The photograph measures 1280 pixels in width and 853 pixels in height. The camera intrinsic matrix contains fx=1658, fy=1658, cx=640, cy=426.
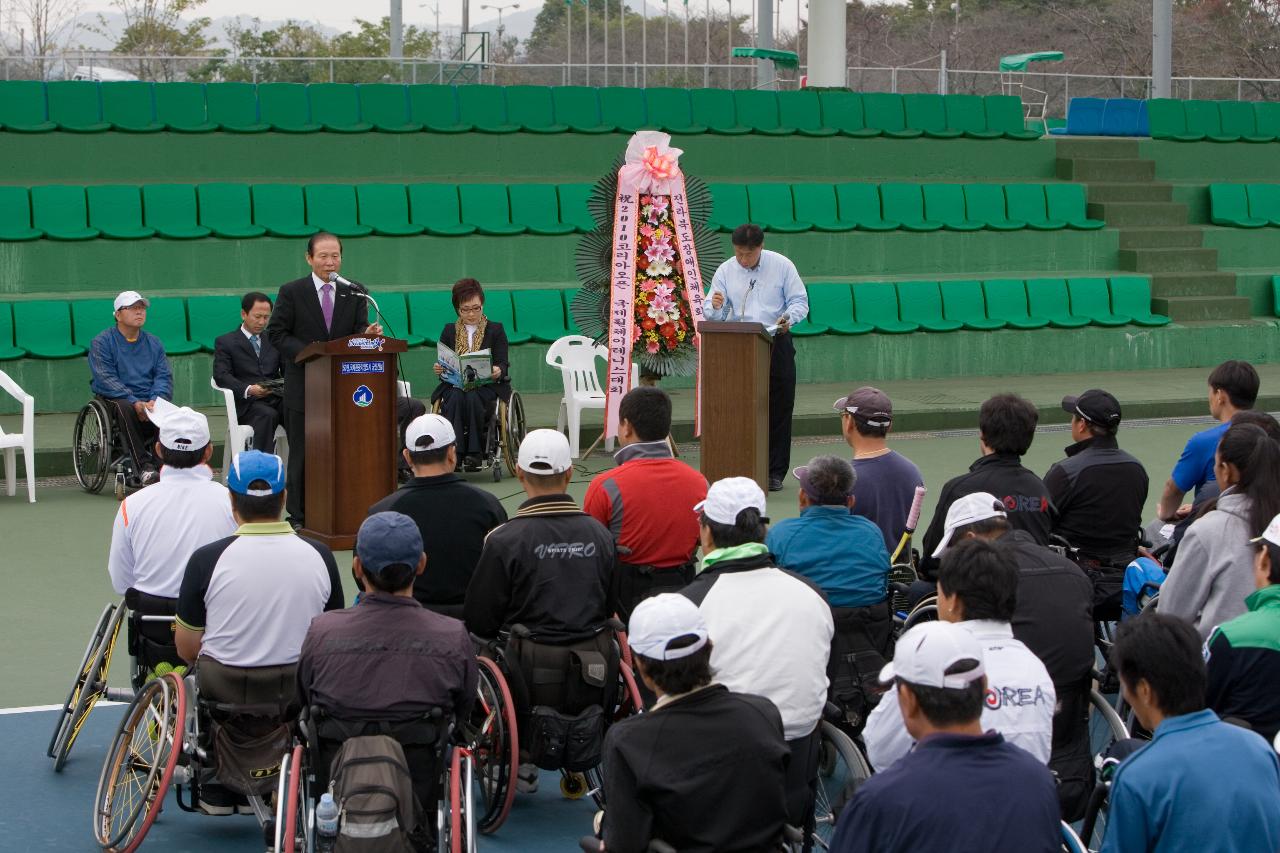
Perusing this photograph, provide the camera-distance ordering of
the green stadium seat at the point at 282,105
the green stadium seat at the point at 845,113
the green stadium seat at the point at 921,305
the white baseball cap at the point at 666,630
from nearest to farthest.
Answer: the white baseball cap at the point at 666,630 → the green stadium seat at the point at 921,305 → the green stadium seat at the point at 282,105 → the green stadium seat at the point at 845,113

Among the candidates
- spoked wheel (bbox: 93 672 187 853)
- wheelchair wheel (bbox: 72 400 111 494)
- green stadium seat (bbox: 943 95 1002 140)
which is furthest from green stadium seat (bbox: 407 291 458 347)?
spoked wheel (bbox: 93 672 187 853)

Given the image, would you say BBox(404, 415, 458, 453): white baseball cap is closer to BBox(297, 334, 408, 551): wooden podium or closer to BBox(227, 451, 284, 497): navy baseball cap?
BBox(227, 451, 284, 497): navy baseball cap

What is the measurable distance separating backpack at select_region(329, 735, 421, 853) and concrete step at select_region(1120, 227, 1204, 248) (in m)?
15.1

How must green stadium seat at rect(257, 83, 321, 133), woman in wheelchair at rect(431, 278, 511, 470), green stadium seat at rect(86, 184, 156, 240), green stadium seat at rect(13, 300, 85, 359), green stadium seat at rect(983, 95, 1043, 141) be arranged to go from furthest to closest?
1. green stadium seat at rect(983, 95, 1043, 141)
2. green stadium seat at rect(257, 83, 321, 133)
3. green stadium seat at rect(86, 184, 156, 240)
4. green stadium seat at rect(13, 300, 85, 359)
5. woman in wheelchair at rect(431, 278, 511, 470)

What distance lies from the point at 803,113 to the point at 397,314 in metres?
6.31

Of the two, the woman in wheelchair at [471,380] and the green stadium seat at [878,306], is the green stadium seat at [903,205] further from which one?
the woman in wheelchair at [471,380]

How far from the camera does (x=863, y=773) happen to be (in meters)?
4.74

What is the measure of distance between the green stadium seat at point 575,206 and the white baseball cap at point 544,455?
34.1ft

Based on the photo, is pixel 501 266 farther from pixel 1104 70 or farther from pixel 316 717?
pixel 1104 70

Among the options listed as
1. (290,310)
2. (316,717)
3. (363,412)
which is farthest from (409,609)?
(290,310)

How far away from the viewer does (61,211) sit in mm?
14508

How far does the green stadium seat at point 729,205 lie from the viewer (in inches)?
637

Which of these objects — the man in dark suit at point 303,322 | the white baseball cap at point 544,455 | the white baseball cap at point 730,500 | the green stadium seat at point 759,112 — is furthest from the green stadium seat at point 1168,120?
the white baseball cap at point 730,500

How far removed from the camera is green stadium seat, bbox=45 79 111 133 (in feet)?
51.3
